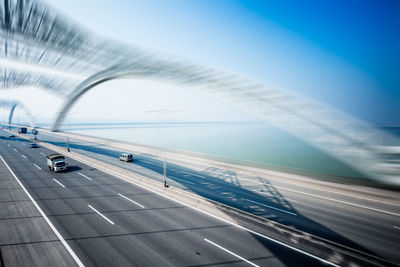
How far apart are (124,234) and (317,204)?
16.5 metres

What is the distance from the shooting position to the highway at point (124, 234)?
9133 millimetres

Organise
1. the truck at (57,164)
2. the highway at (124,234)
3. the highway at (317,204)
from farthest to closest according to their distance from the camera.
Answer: the truck at (57,164), the highway at (317,204), the highway at (124,234)

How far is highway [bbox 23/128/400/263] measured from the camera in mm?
11562

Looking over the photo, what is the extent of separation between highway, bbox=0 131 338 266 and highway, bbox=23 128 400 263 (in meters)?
4.12

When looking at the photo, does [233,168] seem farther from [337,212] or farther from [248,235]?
[248,235]

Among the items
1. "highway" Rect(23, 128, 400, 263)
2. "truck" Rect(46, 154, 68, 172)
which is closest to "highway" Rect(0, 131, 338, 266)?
"highway" Rect(23, 128, 400, 263)

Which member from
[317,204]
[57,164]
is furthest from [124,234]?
[57,164]

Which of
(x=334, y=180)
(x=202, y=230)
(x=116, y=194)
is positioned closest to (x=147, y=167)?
(x=116, y=194)

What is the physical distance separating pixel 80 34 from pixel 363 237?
44520mm

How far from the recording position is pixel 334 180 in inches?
767

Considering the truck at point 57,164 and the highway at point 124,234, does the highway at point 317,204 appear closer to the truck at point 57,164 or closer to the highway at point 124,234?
the highway at point 124,234

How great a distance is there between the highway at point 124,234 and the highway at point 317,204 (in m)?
4.12

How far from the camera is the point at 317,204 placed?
16.2m

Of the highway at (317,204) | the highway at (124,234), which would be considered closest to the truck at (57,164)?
the highway at (124,234)
